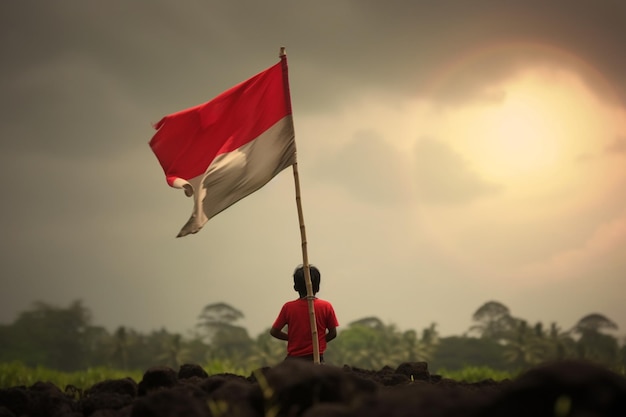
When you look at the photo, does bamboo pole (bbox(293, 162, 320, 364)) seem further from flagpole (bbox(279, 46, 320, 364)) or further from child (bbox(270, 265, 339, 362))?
child (bbox(270, 265, 339, 362))

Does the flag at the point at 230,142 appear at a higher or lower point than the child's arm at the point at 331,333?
higher

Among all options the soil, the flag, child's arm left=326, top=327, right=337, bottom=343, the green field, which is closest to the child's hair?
child's arm left=326, top=327, right=337, bottom=343

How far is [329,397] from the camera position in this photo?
5328 mm

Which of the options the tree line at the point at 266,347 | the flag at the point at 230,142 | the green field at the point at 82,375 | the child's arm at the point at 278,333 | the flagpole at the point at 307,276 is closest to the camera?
the flagpole at the point at 307,276

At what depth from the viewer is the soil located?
13.6ft

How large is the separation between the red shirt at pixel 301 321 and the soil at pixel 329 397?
147 centimetres

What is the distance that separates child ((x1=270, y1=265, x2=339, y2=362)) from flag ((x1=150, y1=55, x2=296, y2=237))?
141 cm

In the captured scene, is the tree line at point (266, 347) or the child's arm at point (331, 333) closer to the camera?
the child's arm at point (331, 333)

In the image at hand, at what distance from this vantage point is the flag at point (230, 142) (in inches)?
352

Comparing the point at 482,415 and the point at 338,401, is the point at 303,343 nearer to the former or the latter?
the point at 338,401

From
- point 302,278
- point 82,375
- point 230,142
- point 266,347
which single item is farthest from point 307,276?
point 266,347

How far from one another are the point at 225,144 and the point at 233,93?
0.68 m

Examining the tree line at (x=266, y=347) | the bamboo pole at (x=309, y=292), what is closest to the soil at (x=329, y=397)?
the bamboo pole at (x=309, y=292)

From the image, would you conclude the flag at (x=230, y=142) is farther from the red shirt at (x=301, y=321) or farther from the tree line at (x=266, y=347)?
the tree line at (x=266, y=347)
